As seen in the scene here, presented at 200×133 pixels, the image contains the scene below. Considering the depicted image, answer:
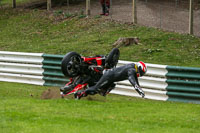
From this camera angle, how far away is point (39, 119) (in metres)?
8.98

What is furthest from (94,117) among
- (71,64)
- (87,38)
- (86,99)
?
(87,38)

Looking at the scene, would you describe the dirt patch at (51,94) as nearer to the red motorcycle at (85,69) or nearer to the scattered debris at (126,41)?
the red motorcycle at (85,69)

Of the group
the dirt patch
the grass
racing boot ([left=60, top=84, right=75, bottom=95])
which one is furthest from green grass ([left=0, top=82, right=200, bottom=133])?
the dirt patch

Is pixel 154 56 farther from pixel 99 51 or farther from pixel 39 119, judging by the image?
pixel 39 119

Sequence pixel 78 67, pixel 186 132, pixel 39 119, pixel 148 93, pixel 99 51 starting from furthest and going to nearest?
pixel 99 51 → pixel 148 93 → pixel 78 67 → pixel 39 119 → pixel 186 132

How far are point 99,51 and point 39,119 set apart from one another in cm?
987

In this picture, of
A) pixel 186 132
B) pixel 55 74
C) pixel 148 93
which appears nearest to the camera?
pixel 186 132

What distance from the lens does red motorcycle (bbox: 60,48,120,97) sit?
11.7 m

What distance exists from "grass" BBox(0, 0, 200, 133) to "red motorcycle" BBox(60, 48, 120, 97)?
1.80ft

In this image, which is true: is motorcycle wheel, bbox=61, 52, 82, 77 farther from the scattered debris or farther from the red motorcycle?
the scattered debris

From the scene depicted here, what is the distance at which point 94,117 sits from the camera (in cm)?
923

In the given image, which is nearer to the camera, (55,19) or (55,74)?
(55,74)

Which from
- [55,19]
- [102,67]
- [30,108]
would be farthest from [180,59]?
[55,19]

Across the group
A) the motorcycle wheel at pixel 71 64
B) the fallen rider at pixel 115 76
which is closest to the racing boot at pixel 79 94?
the fallen rider at pixel 115 76
